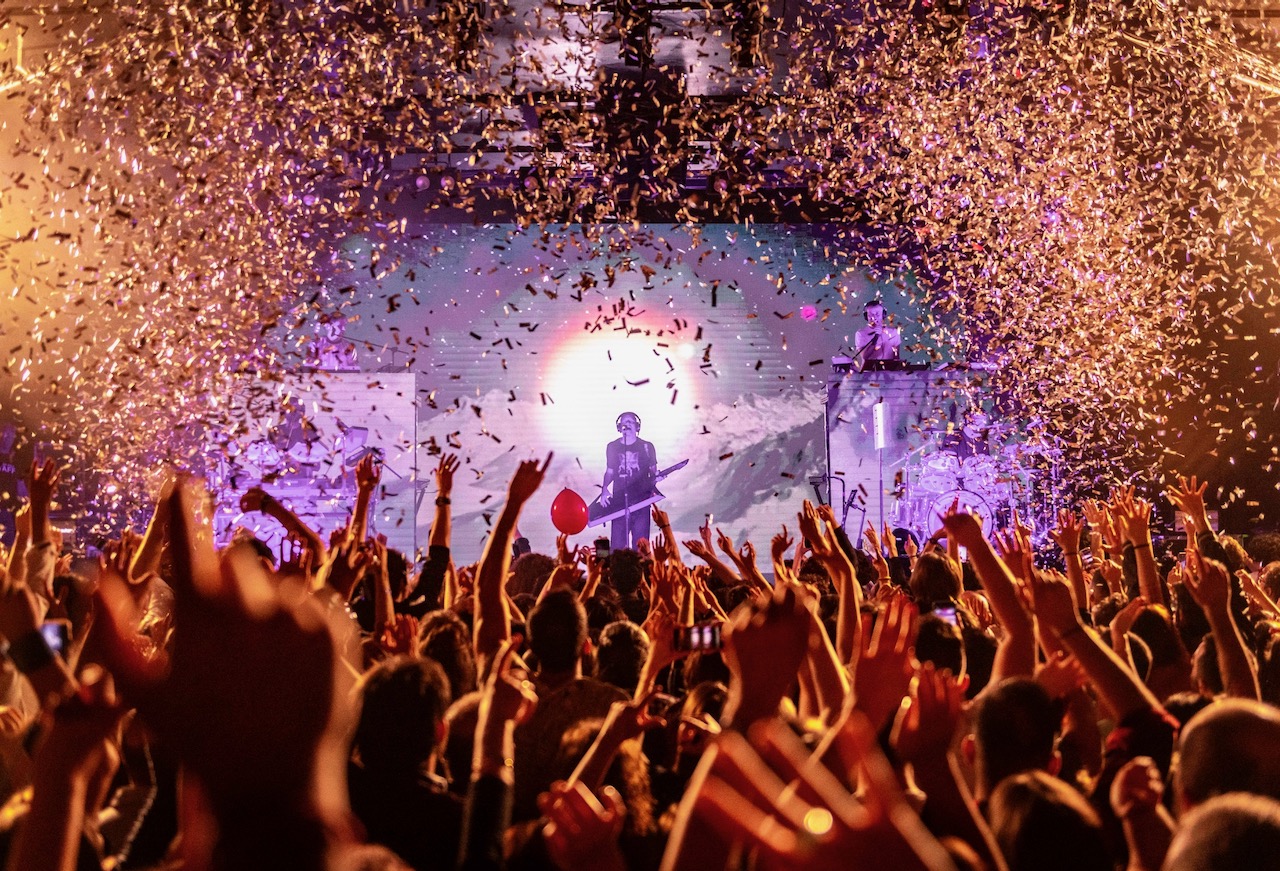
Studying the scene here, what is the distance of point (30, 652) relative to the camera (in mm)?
1711

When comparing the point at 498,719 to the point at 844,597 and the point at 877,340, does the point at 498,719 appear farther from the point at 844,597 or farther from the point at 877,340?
the point at 877,340

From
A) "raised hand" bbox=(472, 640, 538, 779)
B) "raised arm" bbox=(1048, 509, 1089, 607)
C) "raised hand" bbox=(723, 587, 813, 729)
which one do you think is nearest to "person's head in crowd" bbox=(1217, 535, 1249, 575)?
"raised arm" bbox=(1048, 509, 1089, 607)

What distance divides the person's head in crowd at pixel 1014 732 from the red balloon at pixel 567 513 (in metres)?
9.20

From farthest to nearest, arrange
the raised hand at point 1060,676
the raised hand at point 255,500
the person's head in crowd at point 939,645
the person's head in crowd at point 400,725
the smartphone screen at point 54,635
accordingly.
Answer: the raised hand at point 255,500 → the person's head in crowd at point 939,645 → the raised hand at point 1060,676 → the person's head in crowd at point 400,725 → the smartphone screen at point 54,635

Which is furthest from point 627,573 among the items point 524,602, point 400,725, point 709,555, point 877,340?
point 877,340

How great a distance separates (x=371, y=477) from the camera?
4477mm

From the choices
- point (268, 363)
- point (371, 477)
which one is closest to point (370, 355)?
point (268, 363)

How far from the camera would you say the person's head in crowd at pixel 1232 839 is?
1.31m

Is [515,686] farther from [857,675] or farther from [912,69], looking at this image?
[912,69]

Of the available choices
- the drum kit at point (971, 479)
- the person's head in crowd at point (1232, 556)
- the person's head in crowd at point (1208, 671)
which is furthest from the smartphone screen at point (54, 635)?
the drum kit at point (971, 479)

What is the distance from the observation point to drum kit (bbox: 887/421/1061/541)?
40.7 feet

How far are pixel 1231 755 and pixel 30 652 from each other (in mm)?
2023

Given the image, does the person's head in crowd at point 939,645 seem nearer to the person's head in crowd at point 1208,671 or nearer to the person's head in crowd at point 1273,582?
the person's head in crowd at point 1208,671

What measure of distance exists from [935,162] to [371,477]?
7.12 meters
